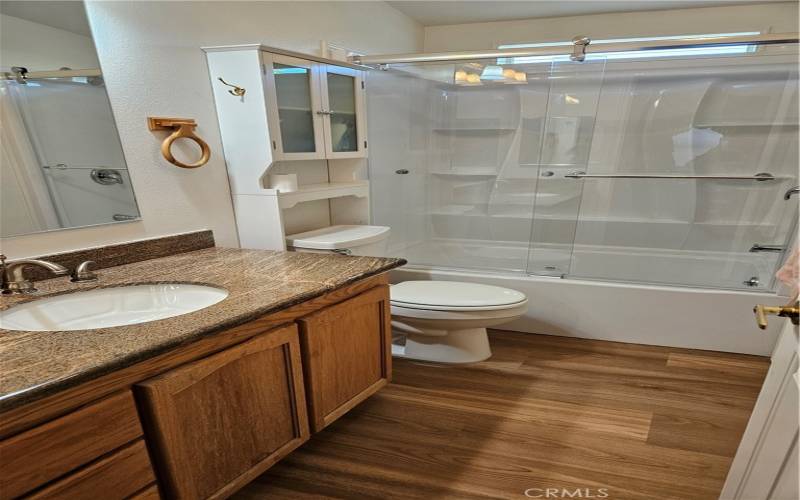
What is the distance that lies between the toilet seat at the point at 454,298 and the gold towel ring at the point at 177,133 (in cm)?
107

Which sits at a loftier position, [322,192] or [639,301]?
[322,192]

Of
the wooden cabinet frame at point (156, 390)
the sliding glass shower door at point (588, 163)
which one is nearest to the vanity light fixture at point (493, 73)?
the sliding glass shower door at point (588, 163)

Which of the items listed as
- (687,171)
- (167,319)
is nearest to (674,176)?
(687,171)

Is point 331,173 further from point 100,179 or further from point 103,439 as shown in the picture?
point 103,439

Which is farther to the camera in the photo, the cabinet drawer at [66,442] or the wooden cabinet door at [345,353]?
the wooden cabinet door at [345,353]

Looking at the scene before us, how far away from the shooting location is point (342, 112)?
6.66 feet

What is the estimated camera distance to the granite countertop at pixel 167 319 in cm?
72

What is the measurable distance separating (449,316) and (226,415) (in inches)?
43.7

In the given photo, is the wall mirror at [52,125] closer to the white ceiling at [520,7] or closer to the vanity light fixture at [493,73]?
the white ceiling at [520,7]

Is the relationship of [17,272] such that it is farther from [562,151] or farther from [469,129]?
[562,151]

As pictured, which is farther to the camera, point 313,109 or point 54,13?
point 313,109

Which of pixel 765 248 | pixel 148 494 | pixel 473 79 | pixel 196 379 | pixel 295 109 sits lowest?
pixel 148 494

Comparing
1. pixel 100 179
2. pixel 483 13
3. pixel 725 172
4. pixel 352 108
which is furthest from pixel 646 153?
pixel 100 179

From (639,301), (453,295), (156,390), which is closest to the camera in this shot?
(156,390)
